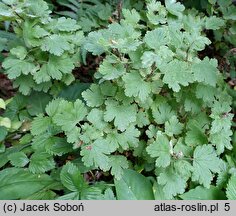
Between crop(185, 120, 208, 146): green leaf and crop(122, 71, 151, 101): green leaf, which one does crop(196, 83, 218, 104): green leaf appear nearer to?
crop(185, 120, 208, 146): green leaf

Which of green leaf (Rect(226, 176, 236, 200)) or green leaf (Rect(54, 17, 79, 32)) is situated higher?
green leaf (Rect(54, 17, 79, 32))

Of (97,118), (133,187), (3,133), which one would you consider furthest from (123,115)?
(3,133)

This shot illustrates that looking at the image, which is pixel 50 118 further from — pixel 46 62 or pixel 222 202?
pixel 222 202

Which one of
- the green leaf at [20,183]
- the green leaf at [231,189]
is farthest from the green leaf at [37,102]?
the green leaf at [231,189]

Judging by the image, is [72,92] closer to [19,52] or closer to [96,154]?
[19,52]

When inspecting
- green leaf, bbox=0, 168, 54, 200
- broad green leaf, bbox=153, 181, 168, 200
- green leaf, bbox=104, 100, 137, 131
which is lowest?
green leaf, bbox=0, 168, 54, 200

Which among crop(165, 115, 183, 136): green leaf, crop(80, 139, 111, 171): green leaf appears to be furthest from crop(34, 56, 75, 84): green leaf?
crop(165, 115, 183, 136): green leaf

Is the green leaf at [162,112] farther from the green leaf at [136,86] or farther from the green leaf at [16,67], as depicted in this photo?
the green leaf at [16,67]
